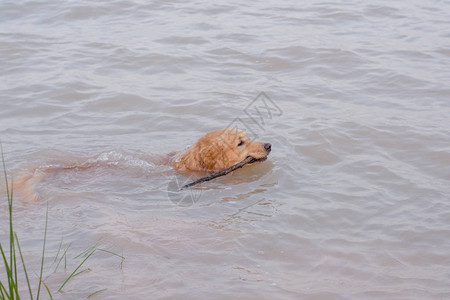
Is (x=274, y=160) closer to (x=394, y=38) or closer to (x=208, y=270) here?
(x=208, y=270)

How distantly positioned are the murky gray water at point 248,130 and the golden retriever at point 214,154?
0.54 ft

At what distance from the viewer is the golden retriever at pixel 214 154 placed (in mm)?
6262

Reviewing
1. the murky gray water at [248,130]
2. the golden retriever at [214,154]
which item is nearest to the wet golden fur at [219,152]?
the golden retriever at [214,154]

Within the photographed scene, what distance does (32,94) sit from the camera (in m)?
8.40

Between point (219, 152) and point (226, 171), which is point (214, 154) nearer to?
point (219, 152)

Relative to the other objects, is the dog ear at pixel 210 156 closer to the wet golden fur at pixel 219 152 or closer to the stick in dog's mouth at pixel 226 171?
the wet golden fur at pixel 219 152

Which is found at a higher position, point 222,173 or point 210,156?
point 210,156

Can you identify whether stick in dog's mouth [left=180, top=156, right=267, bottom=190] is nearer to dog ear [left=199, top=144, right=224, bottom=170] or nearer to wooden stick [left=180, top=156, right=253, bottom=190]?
wooden stick [left=180, top=156, right=253, bottom=190]

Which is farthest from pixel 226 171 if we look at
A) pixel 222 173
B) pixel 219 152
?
pixel 219 152

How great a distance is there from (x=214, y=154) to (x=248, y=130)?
50.2 inches

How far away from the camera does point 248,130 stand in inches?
293

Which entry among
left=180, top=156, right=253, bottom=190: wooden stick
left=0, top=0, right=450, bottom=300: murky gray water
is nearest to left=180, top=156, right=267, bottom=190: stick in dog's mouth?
left=180, top=156, right=253, bottom=190: wooden stick

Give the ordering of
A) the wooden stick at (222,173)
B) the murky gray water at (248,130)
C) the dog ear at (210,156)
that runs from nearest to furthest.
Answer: the murky gray water at (248,130), the wooden stick at (222,173), the dog ear at (210,156)

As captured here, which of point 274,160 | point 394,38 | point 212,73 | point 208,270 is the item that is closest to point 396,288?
point 208,270
